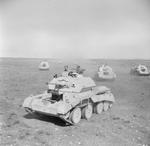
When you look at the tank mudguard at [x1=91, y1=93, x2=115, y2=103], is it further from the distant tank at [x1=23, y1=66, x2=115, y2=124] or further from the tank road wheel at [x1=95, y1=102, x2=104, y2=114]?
the tank road wheel at [x1=95, y1=102, x2=104, y2=114]

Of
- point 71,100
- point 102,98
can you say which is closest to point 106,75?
point 102,98

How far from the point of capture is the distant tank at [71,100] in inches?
436

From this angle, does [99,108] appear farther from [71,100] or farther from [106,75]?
[106,75]

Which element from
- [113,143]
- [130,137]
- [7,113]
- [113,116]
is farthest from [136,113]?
[7,113]

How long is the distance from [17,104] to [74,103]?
17.8 feet

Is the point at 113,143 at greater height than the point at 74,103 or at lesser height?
lesser

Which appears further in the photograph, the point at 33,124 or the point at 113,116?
the point at 113,116

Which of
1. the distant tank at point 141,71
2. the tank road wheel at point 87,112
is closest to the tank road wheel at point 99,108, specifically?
the tank road wheel at point 87,112

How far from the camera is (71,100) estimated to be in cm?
1123

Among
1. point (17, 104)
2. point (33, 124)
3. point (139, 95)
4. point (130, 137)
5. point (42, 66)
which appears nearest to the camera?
point (130, 137)

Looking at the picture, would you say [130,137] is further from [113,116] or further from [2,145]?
[2,145]

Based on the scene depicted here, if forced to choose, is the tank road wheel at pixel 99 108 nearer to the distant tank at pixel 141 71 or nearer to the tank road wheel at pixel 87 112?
the tank road wheel at pixel 87 112

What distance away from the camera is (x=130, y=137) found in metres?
9.76

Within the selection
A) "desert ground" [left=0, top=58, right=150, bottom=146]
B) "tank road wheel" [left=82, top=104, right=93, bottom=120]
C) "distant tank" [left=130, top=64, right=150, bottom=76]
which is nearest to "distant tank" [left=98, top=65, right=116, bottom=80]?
"distant tank" [left=130, top=64, right=150, bottom=76]
